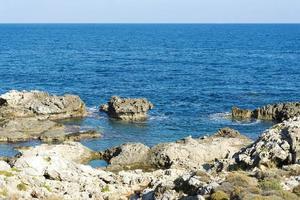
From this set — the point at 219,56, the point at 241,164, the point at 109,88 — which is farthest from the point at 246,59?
the point at 241,164

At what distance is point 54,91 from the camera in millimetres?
108562

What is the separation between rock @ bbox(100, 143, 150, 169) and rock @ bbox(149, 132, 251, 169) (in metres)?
0.94

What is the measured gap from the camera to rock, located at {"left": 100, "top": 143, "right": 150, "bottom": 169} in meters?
58.1

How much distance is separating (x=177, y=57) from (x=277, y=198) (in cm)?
15129

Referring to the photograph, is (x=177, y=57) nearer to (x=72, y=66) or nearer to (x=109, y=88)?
(x=72, y=66)

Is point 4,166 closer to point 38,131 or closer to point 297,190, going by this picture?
point 297,190

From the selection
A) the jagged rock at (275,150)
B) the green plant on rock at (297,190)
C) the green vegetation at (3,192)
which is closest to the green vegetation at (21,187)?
the green vegetation at (3,192)

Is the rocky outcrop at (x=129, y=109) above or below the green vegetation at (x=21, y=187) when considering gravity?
below

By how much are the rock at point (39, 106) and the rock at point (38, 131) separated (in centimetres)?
515

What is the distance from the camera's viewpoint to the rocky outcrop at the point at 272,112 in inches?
3270

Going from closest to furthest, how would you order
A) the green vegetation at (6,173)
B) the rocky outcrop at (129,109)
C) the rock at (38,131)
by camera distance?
1. the green vegetation at (6,173)
2. the rock at (38,131)
3. the rocky outcrop at (129,109)

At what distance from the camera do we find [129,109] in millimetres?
84688

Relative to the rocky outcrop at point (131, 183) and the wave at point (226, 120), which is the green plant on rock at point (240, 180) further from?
the wave at point (226, 120)

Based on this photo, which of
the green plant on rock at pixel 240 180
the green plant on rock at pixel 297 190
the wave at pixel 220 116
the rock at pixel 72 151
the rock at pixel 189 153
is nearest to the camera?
the green plant on rock at pixel 297 190
